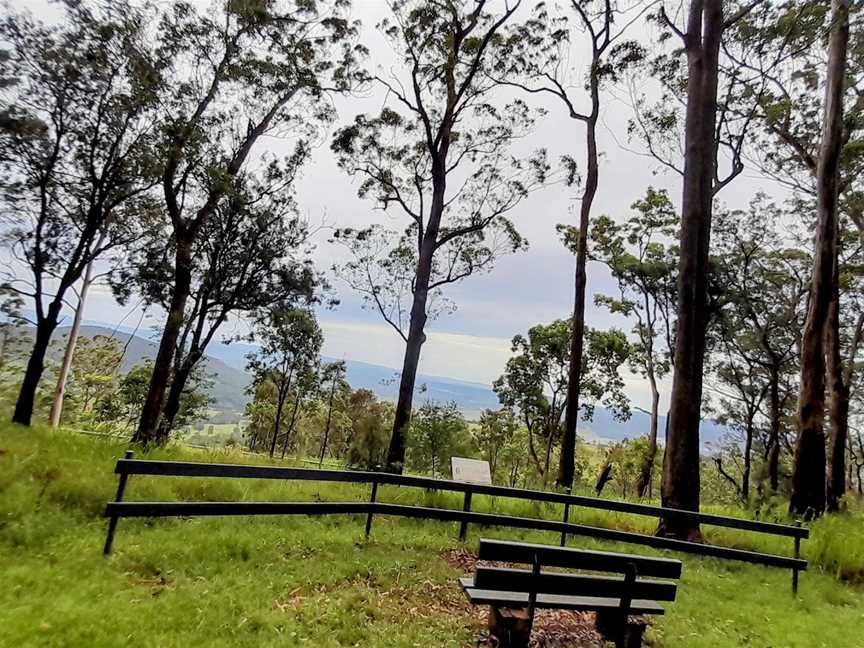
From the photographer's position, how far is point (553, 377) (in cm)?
2639

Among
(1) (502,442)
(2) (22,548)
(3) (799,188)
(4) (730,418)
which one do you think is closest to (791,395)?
(4) (730,418)

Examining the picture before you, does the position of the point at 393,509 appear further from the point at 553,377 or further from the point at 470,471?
the point at 553,377

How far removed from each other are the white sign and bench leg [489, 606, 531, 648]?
336 centimetres

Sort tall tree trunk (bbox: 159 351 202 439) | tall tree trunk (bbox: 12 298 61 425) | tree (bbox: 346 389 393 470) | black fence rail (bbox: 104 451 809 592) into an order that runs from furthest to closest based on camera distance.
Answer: tree (bbox: 346 389 393 470) → tall tree trunk (bbox: 159 351 202 439) → tall tree trunk (bbox: 12 298 61 425) → black fence rail (bbox: 104 451 809 592)

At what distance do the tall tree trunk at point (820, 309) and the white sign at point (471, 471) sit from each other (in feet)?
21.5

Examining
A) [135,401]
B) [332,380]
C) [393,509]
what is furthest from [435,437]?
[332,380]

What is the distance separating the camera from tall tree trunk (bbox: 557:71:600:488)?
499 inches

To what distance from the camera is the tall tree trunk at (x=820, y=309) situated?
9023 millimetres

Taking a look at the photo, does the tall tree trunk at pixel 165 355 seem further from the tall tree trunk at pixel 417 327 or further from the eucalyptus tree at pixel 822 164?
the eucalyptus tree at pixel 822 164

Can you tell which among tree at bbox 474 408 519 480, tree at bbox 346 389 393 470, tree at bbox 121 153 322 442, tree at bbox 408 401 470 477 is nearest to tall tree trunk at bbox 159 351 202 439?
tree at bbox 121 153 322 442

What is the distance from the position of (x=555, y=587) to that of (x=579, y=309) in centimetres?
1067

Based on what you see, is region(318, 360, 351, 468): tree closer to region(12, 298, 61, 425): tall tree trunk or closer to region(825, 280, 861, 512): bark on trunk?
region(12, 298, 61, 425): tall tree trunk

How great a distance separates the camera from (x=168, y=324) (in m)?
12.4

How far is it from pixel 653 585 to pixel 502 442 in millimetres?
30153
